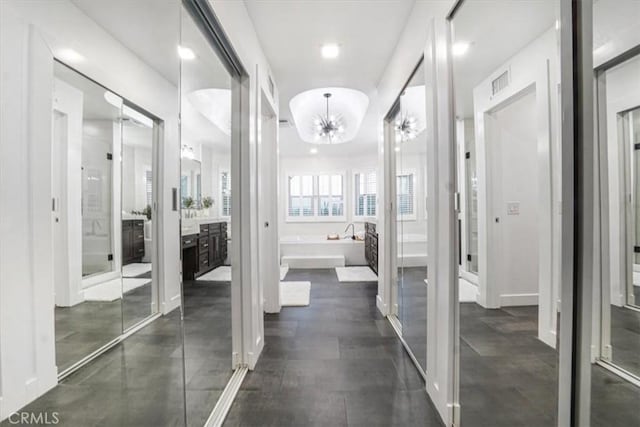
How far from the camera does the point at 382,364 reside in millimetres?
2080

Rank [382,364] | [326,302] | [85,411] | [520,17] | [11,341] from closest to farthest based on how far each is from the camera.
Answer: [11,341]
[85,411]
[520,17]
[382,364]
[326,302]

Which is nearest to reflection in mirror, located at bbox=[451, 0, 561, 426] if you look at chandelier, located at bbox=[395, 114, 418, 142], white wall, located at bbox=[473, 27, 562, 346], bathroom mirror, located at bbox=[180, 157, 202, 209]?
white wall, located at bbox=[473, 27, 562, 346]

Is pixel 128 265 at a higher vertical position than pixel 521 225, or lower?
lower

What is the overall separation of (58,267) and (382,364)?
2.10 m

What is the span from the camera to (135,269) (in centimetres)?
107

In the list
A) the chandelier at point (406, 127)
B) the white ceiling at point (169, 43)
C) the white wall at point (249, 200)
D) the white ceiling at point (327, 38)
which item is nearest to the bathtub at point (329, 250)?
the white ceiling at point (327, 38)

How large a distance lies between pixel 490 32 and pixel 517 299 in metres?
1.15

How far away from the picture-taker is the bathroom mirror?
1.58 m

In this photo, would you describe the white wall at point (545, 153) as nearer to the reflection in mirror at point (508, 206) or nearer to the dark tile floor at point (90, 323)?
the reflection in mirror at point (508, 206)

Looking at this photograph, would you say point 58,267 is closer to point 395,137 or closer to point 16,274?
point 16,274

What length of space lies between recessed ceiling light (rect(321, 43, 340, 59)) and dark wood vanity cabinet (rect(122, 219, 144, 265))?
224 centimetres

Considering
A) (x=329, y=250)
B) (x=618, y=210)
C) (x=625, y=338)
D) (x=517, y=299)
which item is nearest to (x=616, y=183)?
(x=618, y=210)

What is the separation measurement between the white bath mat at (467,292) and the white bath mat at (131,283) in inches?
59.6

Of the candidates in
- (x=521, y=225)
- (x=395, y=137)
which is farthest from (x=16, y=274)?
(x=395, y=137)
